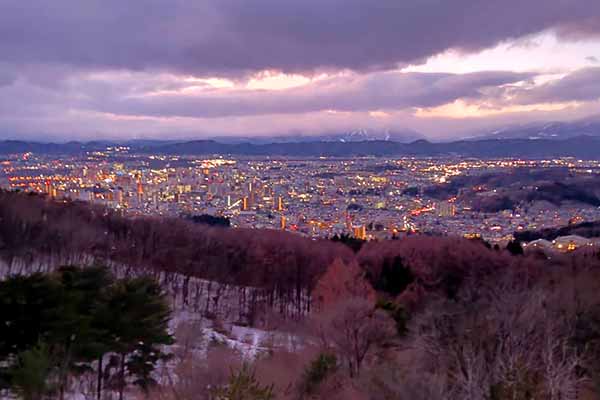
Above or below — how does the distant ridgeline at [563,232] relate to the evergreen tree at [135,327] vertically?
below

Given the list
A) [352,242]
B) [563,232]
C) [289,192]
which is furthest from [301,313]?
[289,192]

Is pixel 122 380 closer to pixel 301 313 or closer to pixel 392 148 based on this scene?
pixel 301 313

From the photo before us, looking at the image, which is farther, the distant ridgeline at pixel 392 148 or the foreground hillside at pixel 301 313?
the distant ridgeline at pixel 392 148

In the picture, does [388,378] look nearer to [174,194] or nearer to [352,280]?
[352,280]

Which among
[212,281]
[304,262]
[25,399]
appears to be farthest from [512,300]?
[212,281]

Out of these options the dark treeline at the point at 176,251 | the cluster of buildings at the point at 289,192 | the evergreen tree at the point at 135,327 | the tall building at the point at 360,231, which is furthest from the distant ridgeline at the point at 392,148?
the evergreen tree at the point at 135,327

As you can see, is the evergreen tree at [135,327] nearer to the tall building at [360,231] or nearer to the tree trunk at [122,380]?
the tree trunk at [122,380]

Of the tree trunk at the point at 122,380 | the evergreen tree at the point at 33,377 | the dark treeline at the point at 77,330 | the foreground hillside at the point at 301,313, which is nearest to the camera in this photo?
the evergreen tree at the point at 33,377
